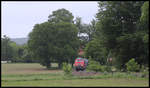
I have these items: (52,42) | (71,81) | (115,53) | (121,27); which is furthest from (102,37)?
(52,42)

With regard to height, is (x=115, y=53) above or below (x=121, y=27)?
below

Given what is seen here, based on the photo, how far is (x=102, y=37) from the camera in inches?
1564

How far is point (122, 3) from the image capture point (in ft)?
111

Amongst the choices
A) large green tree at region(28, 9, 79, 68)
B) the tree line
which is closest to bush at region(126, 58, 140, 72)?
the tree line

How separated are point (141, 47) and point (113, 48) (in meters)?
5.50

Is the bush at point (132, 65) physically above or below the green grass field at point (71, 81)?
above

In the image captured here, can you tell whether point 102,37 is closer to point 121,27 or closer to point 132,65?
point 121,27

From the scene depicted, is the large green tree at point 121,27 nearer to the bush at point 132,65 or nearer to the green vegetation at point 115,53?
the green vegetation at point 115,53

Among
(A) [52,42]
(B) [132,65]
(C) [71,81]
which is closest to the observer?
(C) [71,81]

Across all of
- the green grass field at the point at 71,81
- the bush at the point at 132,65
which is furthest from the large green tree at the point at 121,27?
the green grass field at the point at 71,81

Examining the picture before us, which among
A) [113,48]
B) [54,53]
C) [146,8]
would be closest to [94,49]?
[54,53]

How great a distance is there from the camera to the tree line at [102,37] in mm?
33531

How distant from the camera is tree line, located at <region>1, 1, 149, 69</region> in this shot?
33531 millimetres

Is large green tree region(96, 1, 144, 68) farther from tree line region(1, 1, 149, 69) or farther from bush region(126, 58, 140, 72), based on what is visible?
bush region(126, 58, 140, 72)
